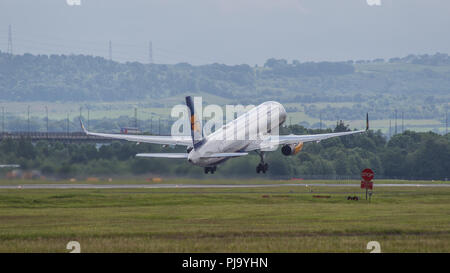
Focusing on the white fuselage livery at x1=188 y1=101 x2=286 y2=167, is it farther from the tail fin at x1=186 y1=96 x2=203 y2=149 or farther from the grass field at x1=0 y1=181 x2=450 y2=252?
the grass field at x1=0 y1=181 x2=450 y2=252

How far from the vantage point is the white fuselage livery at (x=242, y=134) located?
8362cm

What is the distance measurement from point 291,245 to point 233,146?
42.8 m

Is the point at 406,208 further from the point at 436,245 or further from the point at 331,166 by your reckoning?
the point at 331,166

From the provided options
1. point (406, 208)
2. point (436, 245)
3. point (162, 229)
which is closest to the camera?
point (436, 245)

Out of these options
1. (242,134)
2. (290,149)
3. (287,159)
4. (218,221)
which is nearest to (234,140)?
(242,134)

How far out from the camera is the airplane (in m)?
83.0

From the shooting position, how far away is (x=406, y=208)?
7156cm

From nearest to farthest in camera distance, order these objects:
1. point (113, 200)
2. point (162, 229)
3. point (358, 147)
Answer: point (162, 229), point (113, 200), point (358, 147)

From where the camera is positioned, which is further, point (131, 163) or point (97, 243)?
point (131, 163)

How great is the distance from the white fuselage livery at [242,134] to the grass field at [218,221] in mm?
4247

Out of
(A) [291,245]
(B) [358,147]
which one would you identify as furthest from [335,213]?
(B) [358,147]

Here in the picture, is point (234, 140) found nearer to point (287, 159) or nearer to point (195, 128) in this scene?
point (195, 128)

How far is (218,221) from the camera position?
5956 centimetres

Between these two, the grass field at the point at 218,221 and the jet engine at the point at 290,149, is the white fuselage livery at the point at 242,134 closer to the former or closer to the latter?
the jet engine at the point at 290,149
